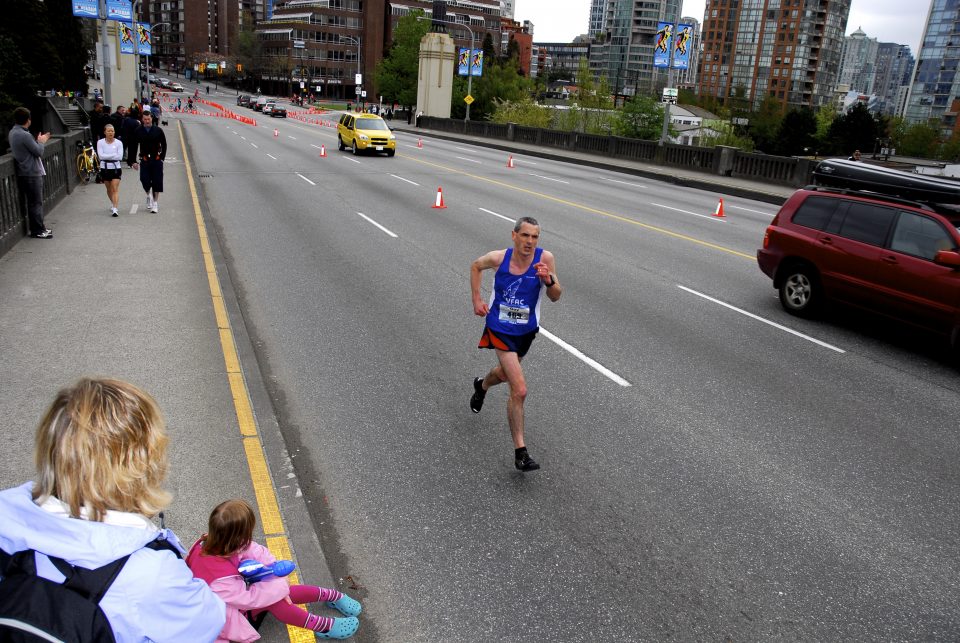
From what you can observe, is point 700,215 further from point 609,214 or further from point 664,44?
point 664,44

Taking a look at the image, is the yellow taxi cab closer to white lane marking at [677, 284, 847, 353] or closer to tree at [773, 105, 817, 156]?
white lane marking at [677, 284, 847, 353]

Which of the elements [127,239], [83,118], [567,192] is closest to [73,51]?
[83,118]

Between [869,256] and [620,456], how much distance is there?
5.53m

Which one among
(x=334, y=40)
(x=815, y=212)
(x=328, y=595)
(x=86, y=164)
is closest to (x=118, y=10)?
(x=86, y=164)

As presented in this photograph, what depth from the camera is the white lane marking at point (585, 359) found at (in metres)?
7.73

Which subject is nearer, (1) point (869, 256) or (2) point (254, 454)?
(2) point (254, 454)

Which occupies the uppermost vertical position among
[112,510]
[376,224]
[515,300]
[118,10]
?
[118,10]

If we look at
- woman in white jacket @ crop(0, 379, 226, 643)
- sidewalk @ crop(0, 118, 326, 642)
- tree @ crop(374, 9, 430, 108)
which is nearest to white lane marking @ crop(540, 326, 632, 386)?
sidewalk @ crop(0, 118, 326, 642)

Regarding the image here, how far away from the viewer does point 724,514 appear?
17.1ft

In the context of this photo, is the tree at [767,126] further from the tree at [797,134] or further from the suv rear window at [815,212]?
the suv rear window at [815,212]

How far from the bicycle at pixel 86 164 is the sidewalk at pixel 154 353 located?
6.69 m

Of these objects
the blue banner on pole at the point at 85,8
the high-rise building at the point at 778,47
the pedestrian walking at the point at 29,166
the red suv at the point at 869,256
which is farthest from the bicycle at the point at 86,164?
the high-rise building at the point at 778,47

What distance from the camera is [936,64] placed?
595 feet

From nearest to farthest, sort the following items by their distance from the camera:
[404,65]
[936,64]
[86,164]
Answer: [86,164] < [404,65] < [936,64]
